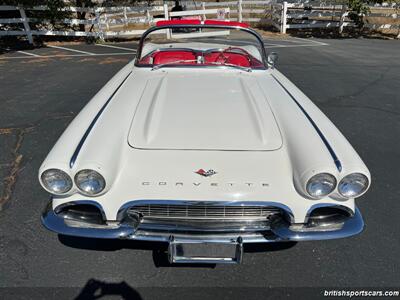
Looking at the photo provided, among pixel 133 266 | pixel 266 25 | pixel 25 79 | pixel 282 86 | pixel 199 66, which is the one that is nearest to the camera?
pixel 133 266

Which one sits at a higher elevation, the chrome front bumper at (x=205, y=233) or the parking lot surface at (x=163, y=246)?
the chrome front bumper at (x=205, y=233)

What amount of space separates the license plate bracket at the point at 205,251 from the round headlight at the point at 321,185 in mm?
532

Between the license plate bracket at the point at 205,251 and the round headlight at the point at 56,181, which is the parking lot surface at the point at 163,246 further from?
the round headlight at the point at 56,181

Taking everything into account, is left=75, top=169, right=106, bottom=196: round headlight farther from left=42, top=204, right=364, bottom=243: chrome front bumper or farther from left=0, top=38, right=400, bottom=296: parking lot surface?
left=0, top=38, right=400, bottom=296: parking lot surface


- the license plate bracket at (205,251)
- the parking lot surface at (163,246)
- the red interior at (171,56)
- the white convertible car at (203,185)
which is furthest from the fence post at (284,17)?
the license plate bracket at (205,251)

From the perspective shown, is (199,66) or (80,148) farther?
(199,66)

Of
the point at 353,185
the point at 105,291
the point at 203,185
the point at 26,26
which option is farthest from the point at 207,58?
the point at 26,26

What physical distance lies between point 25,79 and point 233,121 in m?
6.03

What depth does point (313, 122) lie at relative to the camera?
8.43 feet

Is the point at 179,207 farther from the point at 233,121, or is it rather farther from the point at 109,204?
the point at 233,121

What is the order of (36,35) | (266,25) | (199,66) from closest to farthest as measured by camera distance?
1. (199,66)
2. (36,35)
3. (266,25)

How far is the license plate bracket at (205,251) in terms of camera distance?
6.72 ft

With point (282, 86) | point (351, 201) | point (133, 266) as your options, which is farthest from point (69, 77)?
point (351, 201)

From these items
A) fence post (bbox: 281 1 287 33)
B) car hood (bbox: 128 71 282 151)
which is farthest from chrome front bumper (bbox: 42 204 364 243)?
fence post (bbox: 281 1 287 33)
